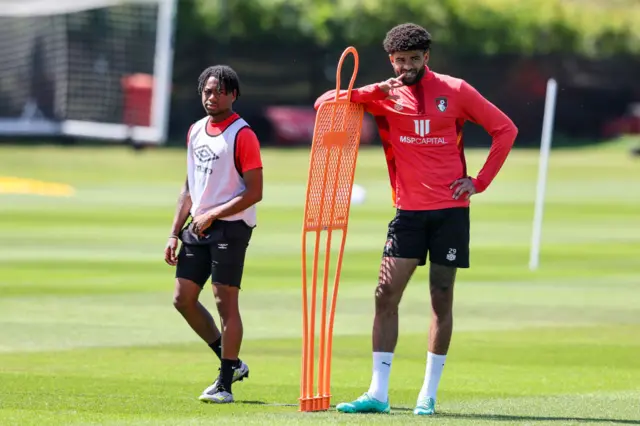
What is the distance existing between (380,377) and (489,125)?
1.62m

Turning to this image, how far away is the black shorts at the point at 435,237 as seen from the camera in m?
9.23

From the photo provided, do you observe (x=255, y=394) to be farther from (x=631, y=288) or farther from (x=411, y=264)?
(x=631, y=288)

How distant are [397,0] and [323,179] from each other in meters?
71.3

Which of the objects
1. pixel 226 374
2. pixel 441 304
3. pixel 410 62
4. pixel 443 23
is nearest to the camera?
pixel 410 62

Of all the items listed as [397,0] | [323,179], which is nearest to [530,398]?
[323,179]

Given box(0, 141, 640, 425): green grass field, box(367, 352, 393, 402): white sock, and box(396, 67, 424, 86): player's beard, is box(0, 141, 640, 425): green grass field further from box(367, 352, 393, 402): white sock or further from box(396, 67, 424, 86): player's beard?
box(396, 67, 424, 86): player's beard

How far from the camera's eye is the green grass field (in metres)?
9.43

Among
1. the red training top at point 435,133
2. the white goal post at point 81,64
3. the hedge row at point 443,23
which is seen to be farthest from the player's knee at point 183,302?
the hedge row at point 443,23

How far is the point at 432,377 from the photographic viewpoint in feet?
30.3

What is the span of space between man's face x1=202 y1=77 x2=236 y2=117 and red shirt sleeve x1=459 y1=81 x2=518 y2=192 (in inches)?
56.7

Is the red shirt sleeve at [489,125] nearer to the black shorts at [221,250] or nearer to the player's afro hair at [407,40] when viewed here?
the player's afro hair at [407,40]

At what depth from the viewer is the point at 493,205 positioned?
3297 cm

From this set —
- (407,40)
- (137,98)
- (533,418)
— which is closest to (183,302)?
(407,40)

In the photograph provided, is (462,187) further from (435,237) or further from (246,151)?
(246,151)
